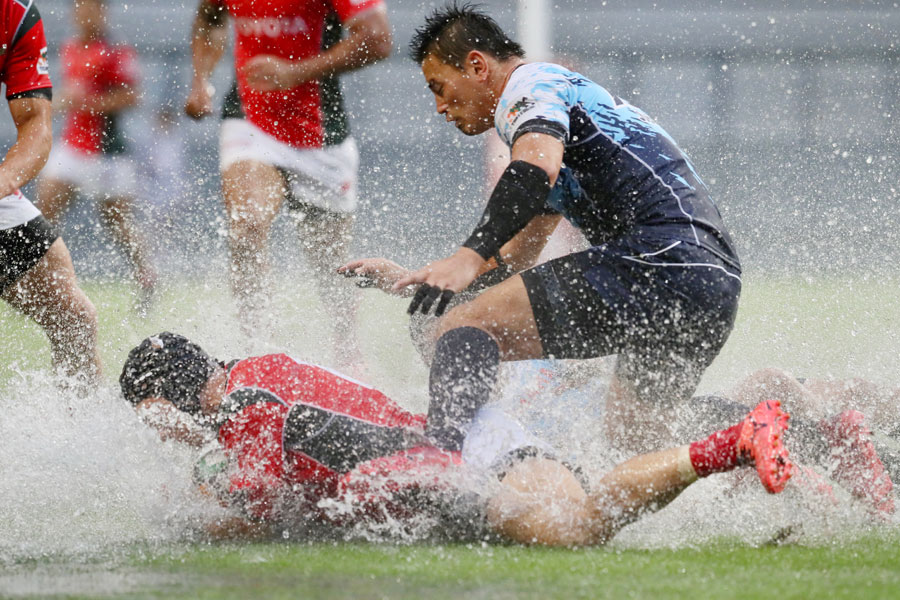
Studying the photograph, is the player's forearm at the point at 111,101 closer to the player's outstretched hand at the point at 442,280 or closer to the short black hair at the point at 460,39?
the short black hair at the point at 460,39

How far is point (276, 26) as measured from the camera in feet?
17.6

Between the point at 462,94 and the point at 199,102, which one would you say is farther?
the point at 199,102

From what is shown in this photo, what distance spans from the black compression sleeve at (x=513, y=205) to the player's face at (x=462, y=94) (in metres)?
→ 0.59

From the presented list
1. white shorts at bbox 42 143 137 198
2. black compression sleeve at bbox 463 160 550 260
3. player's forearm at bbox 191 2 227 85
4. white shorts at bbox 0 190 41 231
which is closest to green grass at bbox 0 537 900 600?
black compression sleeve at bbox 463 160 550 260

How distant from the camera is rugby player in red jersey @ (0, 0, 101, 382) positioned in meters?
4.14

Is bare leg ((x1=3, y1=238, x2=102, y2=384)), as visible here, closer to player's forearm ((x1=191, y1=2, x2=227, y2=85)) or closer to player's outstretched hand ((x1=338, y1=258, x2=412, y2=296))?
player's outstretched hand ((x1=338, y1=258, x2=412, y2=296))

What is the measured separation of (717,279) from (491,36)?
110 cm

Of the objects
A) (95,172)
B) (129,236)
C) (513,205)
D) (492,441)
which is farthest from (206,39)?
(492,441)

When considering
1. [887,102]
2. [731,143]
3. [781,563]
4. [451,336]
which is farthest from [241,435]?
[887,102]

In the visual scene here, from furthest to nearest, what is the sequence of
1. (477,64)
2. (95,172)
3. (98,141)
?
(98,141)
(95,172)
(477,64)

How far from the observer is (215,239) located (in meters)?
10.8

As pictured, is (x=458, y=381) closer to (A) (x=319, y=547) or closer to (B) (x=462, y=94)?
(A) (x=319, y=547)

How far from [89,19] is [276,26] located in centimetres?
Answer: 377

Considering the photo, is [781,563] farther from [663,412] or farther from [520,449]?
[663,412]
